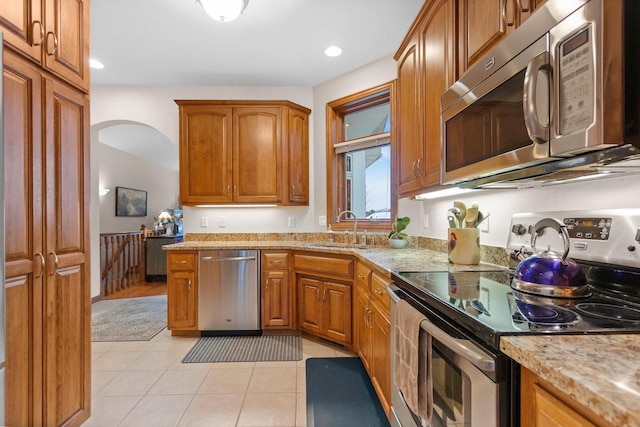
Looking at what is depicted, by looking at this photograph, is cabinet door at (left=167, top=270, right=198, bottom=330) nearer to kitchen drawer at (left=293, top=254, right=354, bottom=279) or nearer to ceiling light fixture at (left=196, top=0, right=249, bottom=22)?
kitchen drawer at (left=293, top=254, right=354, bottom=279)

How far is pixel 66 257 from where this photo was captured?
4.98 ft

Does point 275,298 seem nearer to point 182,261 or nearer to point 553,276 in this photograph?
point 182,261

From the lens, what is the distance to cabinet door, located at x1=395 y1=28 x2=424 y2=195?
192 centimetres

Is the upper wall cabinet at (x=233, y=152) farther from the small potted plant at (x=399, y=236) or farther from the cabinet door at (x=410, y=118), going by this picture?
the cabinet door at (x=410, y=118)

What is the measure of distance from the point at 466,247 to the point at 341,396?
3.96 ft

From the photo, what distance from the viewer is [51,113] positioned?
1.44 m

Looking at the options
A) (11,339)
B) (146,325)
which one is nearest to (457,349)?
(11,339)

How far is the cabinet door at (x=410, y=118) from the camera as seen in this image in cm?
192

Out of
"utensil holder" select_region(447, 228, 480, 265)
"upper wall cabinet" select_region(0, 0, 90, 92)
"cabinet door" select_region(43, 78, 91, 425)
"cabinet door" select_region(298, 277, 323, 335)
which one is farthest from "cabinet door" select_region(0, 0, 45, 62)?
"cabinet door" select_region(298, 277, 323, 335)

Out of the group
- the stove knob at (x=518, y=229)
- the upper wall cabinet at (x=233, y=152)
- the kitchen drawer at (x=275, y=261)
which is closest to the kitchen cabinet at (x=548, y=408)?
the stove knob at (x=518, y=229)

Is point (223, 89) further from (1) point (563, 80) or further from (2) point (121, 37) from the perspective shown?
(1) point (563, 80)

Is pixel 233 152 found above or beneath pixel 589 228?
above

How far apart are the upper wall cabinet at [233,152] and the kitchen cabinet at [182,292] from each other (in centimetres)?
61

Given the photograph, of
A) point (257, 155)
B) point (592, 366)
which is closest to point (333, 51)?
point (257, 155)
